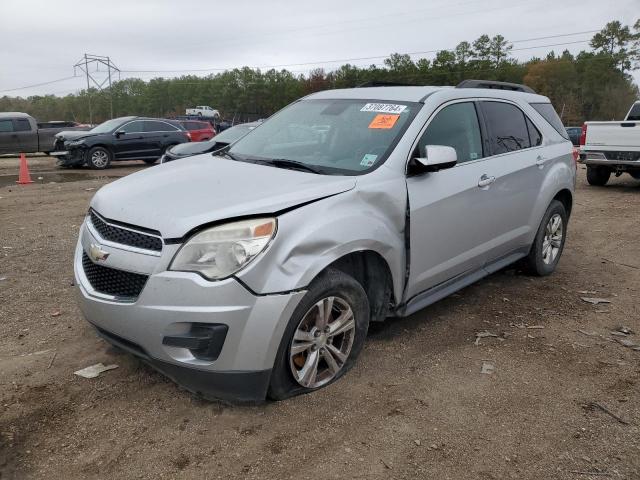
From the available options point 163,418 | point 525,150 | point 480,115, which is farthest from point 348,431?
point 525,150

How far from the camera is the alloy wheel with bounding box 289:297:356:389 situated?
295 centimetres

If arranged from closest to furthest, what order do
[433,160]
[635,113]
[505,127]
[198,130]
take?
[433,160]
[505,127]
[635,113]
[198,130]

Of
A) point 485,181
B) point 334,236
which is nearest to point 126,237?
point 334,236

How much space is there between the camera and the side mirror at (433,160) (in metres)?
3.45

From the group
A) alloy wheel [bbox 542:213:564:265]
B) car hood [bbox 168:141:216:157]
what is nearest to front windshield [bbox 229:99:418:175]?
alloy wheel [bbox 542:213:564:265]

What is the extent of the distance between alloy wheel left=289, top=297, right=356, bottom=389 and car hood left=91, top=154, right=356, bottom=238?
0.62 meters

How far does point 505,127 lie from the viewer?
4.61m

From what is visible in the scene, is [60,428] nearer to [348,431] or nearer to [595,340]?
[348,431]

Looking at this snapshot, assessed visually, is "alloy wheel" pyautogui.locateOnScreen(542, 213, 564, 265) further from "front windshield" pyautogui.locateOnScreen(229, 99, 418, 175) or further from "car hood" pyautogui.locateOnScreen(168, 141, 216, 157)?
"car hood" pyautogui.locateOnScreen(168, 141, 216, 157)

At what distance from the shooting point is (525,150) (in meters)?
4.76

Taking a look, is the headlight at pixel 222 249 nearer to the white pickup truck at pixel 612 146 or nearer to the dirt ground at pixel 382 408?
the dirt ground at pixel 382 408

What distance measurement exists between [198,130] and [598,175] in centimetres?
1351

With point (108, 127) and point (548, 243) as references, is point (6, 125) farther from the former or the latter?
point (548, 243)

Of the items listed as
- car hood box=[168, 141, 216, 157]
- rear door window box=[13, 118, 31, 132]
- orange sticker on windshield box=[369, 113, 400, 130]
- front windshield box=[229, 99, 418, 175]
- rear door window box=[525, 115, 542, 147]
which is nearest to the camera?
front windshield box=[229, 99, 418, 175]
